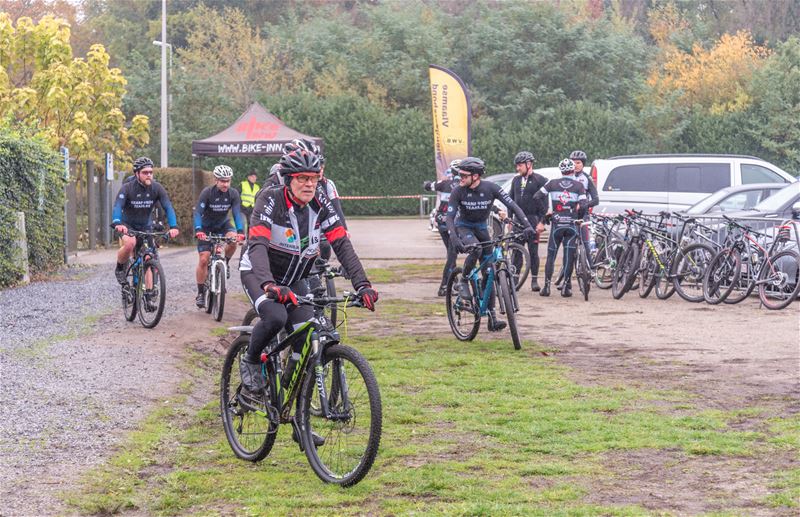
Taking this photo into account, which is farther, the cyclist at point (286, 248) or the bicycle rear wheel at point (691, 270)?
the bicycle rear wheel at point (691, 270)

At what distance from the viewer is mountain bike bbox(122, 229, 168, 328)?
43.7ft

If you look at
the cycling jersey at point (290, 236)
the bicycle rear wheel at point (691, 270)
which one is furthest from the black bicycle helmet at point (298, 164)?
the bicycle rear wheel at point (691, 270)

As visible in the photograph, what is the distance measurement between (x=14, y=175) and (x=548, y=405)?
11.9 m

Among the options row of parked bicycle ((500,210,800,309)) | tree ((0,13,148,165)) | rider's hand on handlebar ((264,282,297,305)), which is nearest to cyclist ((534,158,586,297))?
row of parked bicycle ((500,210,800,309))

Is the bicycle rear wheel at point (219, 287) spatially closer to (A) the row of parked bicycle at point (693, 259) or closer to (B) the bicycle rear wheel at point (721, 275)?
(A) the row of parked bicycle at point (693, 259)

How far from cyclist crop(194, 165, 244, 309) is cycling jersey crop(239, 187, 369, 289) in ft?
23.3

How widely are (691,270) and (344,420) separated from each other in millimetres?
10723

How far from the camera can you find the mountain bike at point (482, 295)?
12.2m

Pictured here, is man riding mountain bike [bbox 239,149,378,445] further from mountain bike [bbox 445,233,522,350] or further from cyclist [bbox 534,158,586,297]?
cyclist [bbox 534,158,586,297]

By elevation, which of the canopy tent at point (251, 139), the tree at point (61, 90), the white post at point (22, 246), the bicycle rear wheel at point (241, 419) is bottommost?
the bicycle rear wheel at point (241, 419)

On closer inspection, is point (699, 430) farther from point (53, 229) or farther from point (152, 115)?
point (152, 115)

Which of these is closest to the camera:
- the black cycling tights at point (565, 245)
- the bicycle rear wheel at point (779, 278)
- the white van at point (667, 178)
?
the bicycle rear wheel at point (779, 278)

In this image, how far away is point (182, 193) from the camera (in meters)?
30.2

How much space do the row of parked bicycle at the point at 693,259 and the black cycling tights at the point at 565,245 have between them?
0.36 feet
